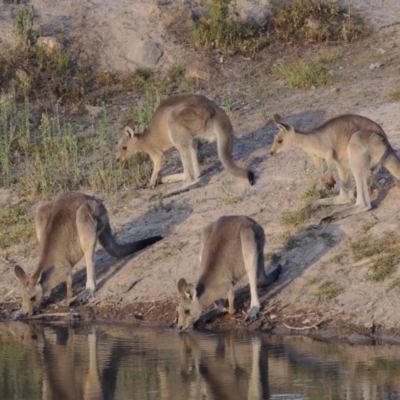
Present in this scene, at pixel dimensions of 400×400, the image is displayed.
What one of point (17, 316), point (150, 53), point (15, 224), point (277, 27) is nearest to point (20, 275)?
point (17, 316)

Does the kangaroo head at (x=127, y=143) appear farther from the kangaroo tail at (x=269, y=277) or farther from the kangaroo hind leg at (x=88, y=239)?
the kangaroo tail at (x=269, y=277)

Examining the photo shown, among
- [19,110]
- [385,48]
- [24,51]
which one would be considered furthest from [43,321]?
[385,48]

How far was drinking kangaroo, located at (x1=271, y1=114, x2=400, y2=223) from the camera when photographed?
39.9 feet

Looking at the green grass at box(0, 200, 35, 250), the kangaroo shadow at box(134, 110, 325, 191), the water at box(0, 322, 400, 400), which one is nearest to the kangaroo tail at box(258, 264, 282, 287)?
the water at box(0, 322, 400, 400)

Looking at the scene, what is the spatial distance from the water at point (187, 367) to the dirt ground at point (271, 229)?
49 cm

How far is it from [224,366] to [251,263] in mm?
1570

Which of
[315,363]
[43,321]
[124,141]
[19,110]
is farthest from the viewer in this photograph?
[19,110]

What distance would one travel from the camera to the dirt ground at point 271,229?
10844 millimetres

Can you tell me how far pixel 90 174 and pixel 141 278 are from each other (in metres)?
2.64

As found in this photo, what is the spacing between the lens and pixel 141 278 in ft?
39.5

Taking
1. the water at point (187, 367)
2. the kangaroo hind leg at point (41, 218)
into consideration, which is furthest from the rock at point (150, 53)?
the water at point (187, 367)

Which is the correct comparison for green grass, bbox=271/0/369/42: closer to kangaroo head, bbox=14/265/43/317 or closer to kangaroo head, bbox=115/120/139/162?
kangaroo head, bbox=115/120/139/162

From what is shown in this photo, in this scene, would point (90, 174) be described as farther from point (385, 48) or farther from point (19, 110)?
point (385, 48)

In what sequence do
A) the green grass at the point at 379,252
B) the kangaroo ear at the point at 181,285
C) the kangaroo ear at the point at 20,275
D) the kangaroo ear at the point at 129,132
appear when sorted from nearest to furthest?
the kangaroo ear at the point at 181,285, the green grass at the point at 379,252, the kangaroo ear at the point at 20,275, the kangaroo ear at the point at 129,132
